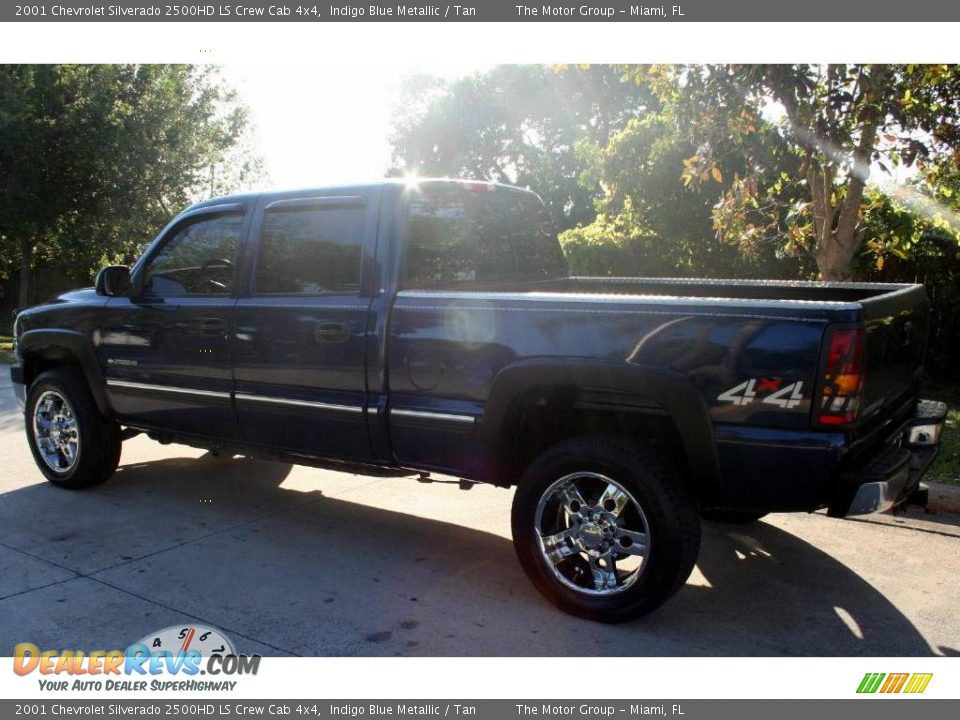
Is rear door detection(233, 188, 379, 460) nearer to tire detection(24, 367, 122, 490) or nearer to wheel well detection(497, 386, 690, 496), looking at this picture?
wheel well detection(497, 386, 690, 496)

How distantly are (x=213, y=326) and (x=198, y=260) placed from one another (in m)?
0.54

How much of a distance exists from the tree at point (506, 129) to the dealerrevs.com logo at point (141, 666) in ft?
108

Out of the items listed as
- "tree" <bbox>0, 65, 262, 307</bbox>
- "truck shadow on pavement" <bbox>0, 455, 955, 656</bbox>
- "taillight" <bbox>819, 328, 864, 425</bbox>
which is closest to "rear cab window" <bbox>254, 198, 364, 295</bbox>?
"truck shadow on pavement" <bbox>0, 455, 955, 656</bbox>

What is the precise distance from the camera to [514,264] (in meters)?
5.11

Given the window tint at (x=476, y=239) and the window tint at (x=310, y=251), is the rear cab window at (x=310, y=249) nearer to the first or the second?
the window tint at (x=310, y=251)

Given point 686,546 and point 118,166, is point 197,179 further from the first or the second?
point 686,546

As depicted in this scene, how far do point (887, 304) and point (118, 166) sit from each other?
17343 mm

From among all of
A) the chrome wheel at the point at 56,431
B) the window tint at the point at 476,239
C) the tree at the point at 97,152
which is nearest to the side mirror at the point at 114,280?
the chrome wheel at the point at 56,431

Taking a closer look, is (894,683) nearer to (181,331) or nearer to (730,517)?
(730,517)

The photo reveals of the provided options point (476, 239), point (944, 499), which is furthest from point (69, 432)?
point (944, 499)

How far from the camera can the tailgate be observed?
134 inches

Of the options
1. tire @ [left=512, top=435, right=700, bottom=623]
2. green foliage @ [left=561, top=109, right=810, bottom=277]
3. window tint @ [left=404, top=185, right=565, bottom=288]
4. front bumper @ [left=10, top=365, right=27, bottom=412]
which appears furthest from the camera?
green foliage @ [left=561, top=109, right=810, bottom=277]

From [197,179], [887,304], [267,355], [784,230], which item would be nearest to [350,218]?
[267,355]

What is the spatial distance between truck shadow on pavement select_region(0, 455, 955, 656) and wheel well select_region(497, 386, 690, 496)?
0.68 meters
